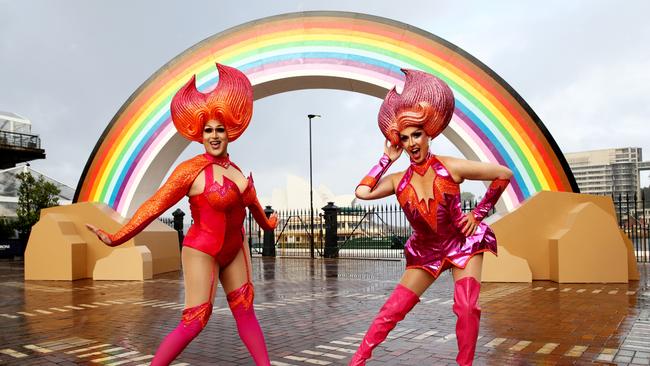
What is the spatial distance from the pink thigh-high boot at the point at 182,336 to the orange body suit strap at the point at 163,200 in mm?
637

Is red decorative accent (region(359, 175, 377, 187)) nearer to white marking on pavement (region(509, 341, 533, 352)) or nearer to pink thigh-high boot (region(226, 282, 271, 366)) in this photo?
pink thigh-high boot (region(226, 282, 271, 366))

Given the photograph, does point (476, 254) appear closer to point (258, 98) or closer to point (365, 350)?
point (365, 350)

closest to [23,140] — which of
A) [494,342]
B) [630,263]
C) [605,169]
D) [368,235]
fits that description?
[368,235]

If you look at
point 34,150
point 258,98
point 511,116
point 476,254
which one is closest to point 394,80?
point 511,116

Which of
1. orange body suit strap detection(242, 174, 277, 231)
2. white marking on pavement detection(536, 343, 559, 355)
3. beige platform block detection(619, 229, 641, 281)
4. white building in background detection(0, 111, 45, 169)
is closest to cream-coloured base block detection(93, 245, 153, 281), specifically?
orange body suit strap detection(242, 174, 277, 231)

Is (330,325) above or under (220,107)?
under

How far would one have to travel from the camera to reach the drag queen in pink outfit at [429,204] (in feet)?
11.6

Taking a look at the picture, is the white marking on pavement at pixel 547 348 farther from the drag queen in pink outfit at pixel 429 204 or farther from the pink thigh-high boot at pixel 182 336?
the pink thigh-high boot at pixel 182 336

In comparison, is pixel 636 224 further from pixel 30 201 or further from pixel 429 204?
pixel 30 201

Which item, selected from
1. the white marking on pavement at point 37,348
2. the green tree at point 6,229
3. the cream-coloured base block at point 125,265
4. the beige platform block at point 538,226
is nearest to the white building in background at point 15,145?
the green tree at point 6,229

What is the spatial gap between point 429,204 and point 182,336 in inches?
71.8

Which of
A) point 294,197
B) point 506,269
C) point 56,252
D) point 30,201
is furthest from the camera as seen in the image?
point 294,197

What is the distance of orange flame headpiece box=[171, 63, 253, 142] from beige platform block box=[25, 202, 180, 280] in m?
8.22

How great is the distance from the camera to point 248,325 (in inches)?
142
